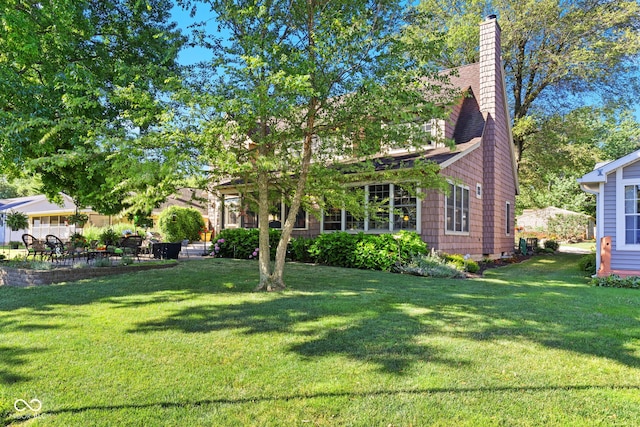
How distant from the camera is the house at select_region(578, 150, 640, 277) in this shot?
32.7 ft

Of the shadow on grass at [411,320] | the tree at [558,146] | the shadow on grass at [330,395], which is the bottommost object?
the shadow on grass at [330,395]

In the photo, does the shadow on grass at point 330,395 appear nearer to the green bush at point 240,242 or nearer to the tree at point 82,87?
the tree at point 82,87

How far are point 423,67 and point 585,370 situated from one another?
5.24 metres

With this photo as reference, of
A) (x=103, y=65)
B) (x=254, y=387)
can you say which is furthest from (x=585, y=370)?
(x=103, y=65)

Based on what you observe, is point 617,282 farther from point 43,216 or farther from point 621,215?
point 43,216

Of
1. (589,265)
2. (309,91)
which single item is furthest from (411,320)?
(589,265)

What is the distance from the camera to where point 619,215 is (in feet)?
33.2

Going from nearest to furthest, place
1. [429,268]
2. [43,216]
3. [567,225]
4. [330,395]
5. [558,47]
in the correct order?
1. [330,395]
2. [429,268]
3. [558,47]
4. [567,225]
5. [43,216]

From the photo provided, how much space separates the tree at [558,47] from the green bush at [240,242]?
1171cm

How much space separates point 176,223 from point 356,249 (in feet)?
39.3

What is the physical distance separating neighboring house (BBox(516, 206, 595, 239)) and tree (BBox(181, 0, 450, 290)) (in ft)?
96.7

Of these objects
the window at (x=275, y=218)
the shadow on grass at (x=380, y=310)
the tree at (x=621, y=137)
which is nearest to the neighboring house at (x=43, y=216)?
the window at (x=275, y=218)

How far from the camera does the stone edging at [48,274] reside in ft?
27.5

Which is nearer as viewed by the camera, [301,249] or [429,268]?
[429,268]
